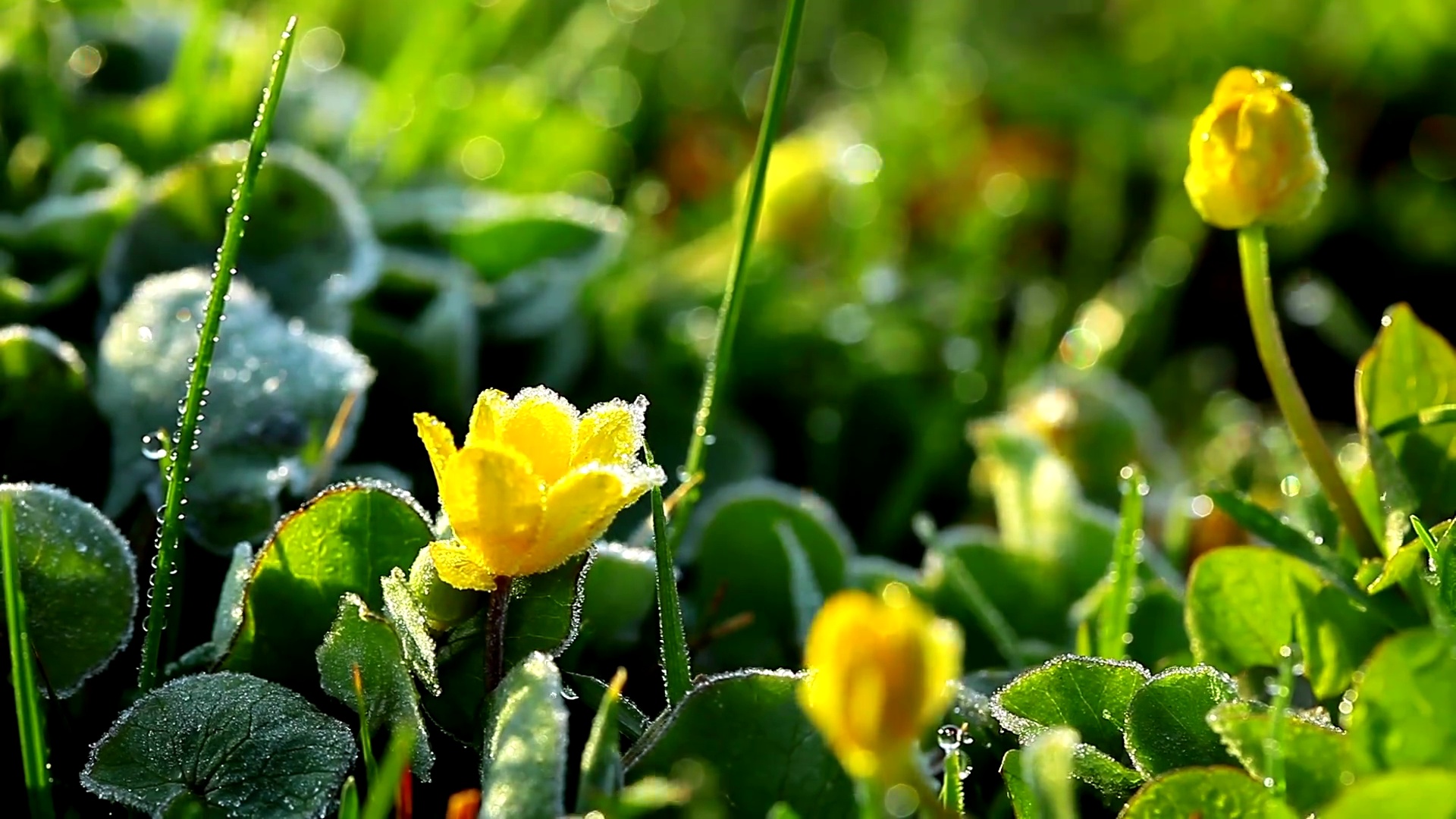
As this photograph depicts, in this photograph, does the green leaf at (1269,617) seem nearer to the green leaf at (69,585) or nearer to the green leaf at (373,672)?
the green leaf at (373,672)

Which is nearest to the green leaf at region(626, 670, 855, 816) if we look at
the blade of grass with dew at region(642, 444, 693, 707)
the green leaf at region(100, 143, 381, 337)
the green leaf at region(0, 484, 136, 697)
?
the blade of grass with dew at region(642, 444, 693, 707)

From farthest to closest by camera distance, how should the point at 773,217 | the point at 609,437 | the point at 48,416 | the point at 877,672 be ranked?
the point at 773,217 < the point at 48,416 < the point at 609,437 < the point at 877,672

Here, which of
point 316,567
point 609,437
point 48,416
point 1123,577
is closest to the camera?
point 609,437

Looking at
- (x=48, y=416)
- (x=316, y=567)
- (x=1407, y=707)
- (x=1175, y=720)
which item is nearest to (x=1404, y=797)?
(x=1407, y=707)

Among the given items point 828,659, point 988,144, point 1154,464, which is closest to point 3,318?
point 828,659

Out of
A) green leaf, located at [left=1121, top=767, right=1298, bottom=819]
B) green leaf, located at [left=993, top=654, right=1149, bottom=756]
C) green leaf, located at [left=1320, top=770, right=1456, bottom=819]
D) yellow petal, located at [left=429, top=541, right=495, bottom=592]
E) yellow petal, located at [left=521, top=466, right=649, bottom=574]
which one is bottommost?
green leaf, located at [left=1121, top=767, right=1298, bottom=819]

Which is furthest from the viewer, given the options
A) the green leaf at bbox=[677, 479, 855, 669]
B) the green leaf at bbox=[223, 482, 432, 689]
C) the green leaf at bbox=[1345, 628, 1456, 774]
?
the green leaf at bbox=[677, 479, 855, 669]

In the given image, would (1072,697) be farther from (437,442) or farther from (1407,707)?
(437,442)

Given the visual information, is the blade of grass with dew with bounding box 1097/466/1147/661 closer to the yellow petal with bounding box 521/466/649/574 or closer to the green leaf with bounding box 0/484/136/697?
the yellow petal with bounding box 521/466/649/574
